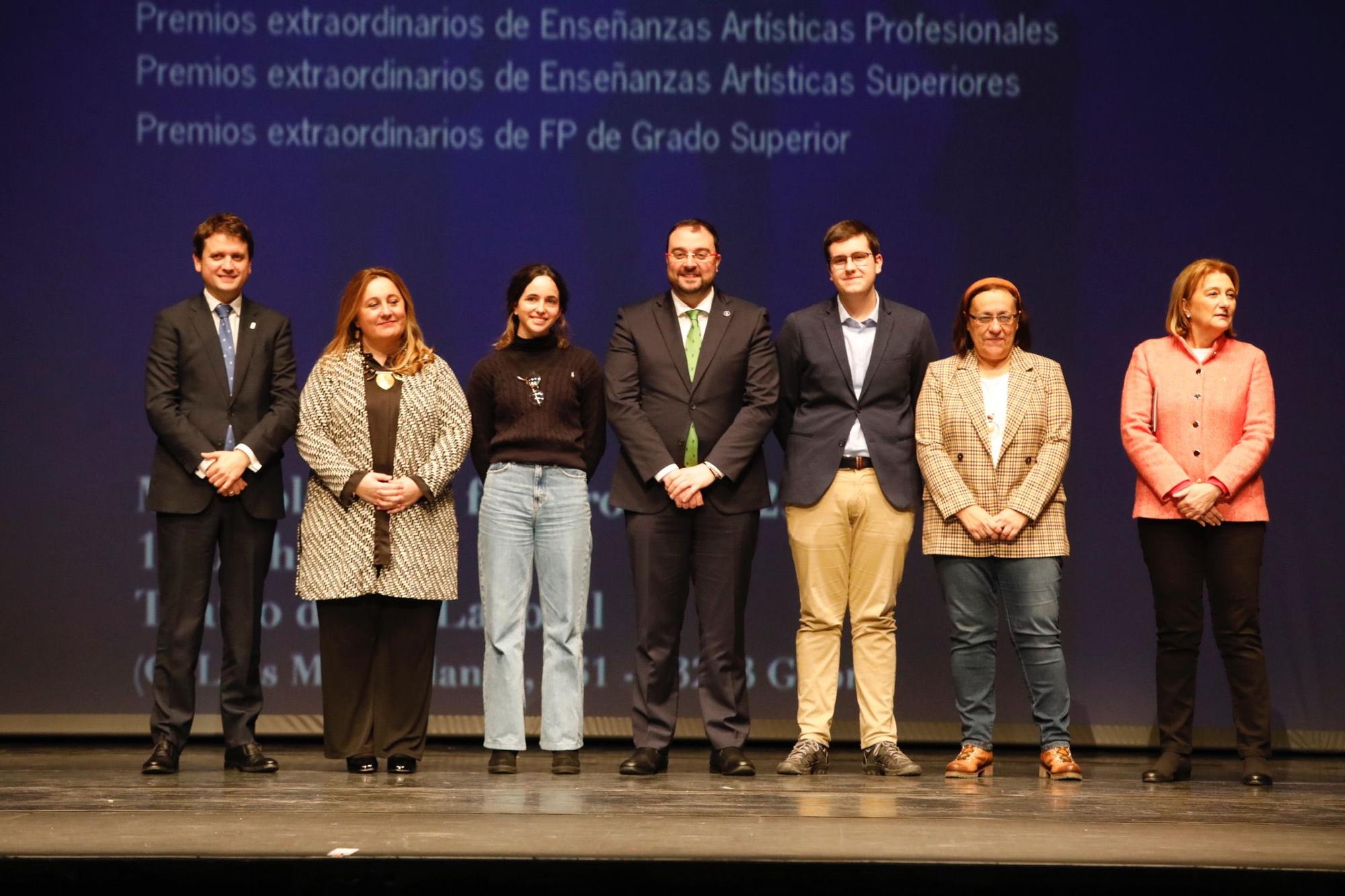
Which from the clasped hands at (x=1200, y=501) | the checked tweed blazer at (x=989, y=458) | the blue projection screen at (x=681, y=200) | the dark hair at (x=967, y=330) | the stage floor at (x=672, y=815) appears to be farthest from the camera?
the blue projection screen at (x=681, y=200)

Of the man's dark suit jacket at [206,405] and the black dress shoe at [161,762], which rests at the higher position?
the man's dark suit jacket at [206,405]

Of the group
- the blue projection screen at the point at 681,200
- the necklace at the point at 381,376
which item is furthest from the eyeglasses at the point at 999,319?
the necklace at the point at 381,376

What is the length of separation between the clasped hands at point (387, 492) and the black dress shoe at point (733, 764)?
115cm

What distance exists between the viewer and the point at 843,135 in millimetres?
5625

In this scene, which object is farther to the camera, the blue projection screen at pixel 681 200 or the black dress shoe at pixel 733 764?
the blue projection screen at pixel 681 200

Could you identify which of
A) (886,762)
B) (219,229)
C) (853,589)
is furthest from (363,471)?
(886,762)

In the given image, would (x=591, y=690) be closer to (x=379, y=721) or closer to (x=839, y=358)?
(x=379, y=721)

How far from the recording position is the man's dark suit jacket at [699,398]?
4.49 meters

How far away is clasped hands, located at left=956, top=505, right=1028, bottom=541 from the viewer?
4410 millimetres

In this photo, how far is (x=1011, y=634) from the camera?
452 centimetres

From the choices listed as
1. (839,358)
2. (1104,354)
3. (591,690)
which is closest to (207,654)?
(591,690)

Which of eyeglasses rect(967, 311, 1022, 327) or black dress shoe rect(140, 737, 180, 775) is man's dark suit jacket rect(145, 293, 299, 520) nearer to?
black dress shoe rect(140, 737, 180, 775)

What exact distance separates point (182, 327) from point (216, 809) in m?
1.52

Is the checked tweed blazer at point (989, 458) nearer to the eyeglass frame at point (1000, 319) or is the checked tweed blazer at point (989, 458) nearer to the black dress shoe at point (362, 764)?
the eyeglass frame at point (1000, 319)
